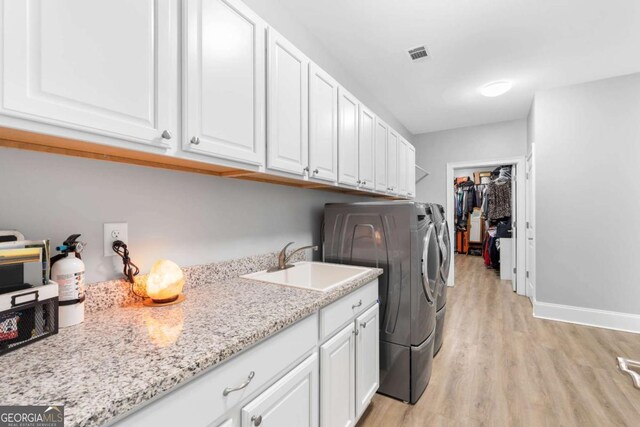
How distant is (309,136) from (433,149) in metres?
3.80

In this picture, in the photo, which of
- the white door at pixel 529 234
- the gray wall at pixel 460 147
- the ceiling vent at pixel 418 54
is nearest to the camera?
the ceiling vent at pixel 418 54

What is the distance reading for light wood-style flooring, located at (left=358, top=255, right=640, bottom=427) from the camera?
1.72 metres

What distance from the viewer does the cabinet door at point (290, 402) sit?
87cm

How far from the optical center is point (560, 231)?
10.6 feet

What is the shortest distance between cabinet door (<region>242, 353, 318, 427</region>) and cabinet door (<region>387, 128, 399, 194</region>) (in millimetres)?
2020

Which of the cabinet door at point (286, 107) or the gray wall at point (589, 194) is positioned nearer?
the cabinet door at point (286, 107)

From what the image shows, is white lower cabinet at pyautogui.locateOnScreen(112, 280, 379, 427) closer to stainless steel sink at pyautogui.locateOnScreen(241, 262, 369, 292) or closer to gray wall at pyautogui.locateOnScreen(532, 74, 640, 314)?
stainless steel sink at pyautogui.locateOnScreen(241, 262, 369, 292)

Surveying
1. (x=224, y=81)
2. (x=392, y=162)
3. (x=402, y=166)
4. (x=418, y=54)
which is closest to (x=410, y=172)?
(x=402, y=166)

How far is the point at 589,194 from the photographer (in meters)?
3.09

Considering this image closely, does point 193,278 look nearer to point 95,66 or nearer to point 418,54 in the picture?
point 95,66

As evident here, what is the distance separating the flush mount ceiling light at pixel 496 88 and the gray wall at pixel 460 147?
130cm

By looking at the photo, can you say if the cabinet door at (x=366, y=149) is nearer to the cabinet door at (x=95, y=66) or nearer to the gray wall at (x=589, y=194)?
the cabinet door at (x=95, y=66)

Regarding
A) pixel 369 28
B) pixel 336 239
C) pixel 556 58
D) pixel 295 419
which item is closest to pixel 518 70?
pixel 556 58

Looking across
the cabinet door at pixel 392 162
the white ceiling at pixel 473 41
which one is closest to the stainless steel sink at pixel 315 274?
the cabinet door at pixel 392 162
